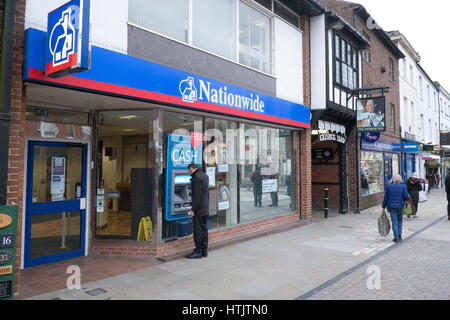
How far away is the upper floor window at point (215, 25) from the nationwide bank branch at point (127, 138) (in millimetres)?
215

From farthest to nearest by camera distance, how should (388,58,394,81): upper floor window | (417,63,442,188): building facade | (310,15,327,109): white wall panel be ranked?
(417,63,442,188): building facade, (388,58,394,81): upper floor window, (310,15,327,109): white wall panel

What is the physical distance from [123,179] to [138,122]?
1.19 m

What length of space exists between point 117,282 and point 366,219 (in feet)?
31.0

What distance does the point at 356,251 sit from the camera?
732cm

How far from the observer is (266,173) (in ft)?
31.2

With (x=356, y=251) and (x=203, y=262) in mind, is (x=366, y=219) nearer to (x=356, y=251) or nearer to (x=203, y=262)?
(x=356, y=251)

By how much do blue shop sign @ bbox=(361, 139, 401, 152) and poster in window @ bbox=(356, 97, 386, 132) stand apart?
169 cm

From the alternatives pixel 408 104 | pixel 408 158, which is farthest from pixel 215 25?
pixel 408 158

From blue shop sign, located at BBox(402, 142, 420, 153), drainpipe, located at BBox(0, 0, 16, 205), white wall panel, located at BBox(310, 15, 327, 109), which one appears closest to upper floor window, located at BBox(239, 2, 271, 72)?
white wall panel, located at BBox(310, 15, 327, 109)

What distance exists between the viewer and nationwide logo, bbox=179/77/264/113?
6.58 metres

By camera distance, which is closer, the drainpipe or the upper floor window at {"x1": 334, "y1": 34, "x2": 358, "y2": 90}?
the drainpipe

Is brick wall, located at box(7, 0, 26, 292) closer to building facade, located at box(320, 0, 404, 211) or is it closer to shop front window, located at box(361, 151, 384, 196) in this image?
building facade, located at box(320, 0, 404, 211)

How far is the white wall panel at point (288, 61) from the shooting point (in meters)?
9.55
